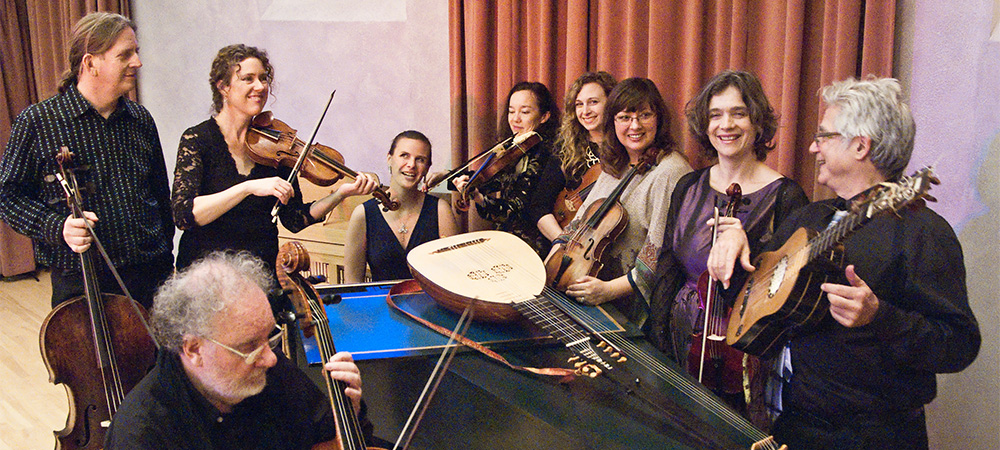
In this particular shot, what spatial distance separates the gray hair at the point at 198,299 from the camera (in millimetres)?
1224

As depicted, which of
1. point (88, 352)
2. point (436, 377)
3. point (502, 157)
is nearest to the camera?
point (436, 377)

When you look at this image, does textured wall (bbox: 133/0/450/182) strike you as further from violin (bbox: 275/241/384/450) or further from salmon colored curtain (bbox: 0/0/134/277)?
violin (bbox: 275/241/384/450)

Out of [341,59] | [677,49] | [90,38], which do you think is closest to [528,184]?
[677,49]

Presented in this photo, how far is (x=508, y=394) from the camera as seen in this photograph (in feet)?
4.33

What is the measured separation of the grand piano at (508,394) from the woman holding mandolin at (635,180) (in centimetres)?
25

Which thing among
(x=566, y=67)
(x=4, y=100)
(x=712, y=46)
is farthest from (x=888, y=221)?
(x=4, y=100)

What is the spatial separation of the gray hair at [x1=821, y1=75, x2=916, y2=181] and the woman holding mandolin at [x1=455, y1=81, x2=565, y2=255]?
3.61 feet

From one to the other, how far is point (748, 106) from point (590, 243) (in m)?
0.53

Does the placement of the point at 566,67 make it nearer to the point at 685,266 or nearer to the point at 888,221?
the point at 685,266

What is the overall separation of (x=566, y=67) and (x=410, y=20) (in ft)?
3.35

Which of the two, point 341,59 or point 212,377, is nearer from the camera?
point 212,377

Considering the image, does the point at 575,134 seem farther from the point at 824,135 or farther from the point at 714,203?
the point at 824,135

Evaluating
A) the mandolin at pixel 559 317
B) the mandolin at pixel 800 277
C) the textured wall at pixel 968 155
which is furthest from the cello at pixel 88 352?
the textured wall at pixel 968 155

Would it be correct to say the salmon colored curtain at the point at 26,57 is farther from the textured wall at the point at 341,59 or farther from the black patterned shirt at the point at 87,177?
the black patterned shirt at the point at 87,177
